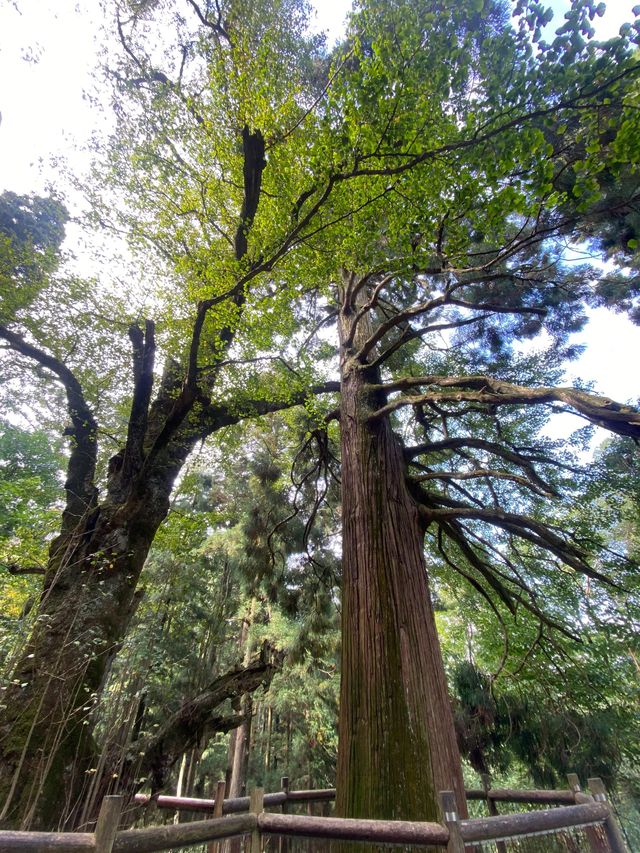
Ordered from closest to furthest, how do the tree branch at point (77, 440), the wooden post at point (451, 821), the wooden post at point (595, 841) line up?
1. the wooden post at point (451, 821)
2. the wooden post at point (595, 841)
3. the tree branch at point (77, 440)

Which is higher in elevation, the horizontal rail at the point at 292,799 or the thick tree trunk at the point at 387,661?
the thick tree trunk at the point at 387,661

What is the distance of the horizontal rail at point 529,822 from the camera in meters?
1.43

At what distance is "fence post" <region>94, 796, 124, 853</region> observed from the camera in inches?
45.4

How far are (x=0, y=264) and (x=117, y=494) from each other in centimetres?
344

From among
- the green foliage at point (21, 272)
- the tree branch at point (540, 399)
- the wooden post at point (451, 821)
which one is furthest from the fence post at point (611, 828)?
the green foliage at point (21, 272)

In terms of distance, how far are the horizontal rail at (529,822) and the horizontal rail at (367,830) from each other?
119 mm

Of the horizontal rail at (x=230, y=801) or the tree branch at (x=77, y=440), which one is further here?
the tree branch at (x=77, y=440)

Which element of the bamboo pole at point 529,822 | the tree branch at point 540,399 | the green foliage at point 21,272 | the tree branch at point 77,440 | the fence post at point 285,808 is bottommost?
the fence post at point 285,808

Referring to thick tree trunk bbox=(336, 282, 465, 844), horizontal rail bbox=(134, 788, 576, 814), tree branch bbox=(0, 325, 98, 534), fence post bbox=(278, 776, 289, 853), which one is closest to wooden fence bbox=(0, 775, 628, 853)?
thick tree trunk bbox=(336, 282, 465, 844)

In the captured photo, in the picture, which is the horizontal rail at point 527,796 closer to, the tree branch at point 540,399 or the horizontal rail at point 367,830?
the horizontal rail at point 367,830

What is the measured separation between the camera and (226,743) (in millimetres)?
11227

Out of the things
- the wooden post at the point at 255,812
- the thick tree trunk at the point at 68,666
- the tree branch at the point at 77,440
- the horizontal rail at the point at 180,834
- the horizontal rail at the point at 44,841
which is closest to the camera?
the horizontal rail at the point at 44,841

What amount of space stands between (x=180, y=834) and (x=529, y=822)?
1438 mm

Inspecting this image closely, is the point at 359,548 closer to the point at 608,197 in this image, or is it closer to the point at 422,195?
the point at 422,195
